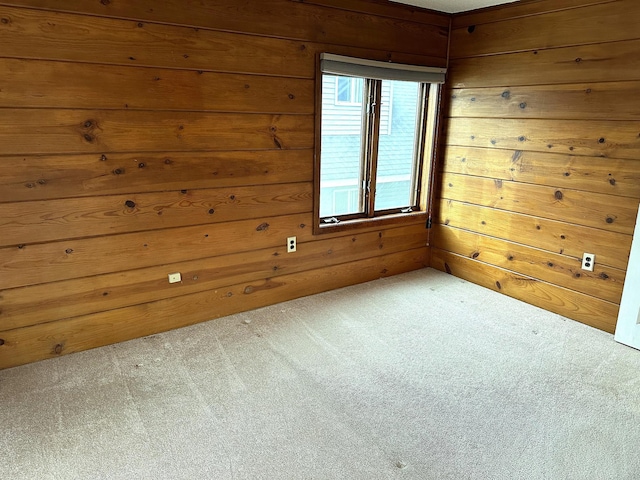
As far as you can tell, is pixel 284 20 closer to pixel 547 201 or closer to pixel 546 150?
pixel 546 150

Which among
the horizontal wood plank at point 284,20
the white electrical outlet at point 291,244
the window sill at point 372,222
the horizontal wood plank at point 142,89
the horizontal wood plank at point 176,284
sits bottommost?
the horizontal wood plank at point 176,284

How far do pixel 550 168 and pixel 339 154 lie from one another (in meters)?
1.42

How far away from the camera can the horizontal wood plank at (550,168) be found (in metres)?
2.61

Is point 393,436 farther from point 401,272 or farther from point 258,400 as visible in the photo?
point 401,272

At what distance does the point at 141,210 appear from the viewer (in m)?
2.51

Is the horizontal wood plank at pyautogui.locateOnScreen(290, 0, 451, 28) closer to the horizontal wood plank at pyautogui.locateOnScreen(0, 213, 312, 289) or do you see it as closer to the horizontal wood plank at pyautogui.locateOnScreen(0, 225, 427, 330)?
the horizontal wood plank at pyautogui.locateOnScreen(0, 213, 312, 289)

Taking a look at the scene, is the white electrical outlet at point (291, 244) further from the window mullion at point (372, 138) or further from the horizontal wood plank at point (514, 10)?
the horizontal wood plank at point (514, 10)

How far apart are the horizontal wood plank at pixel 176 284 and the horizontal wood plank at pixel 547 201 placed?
0.59 m

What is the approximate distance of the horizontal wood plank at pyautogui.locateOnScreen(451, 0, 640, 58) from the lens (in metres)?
2.50

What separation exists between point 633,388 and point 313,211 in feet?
6.83

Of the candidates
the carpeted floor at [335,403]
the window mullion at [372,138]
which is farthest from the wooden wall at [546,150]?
the window mullion at [372,138]

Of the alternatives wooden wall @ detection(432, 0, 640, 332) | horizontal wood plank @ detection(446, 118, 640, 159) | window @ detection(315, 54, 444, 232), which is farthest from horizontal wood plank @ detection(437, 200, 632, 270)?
horizontal wood plank @ detection(446, 118, 640, 159)

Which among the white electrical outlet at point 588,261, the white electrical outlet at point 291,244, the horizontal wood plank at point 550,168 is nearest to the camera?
the horizontal wood plank at point 550,168

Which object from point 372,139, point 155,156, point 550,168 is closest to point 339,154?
point 372,139
